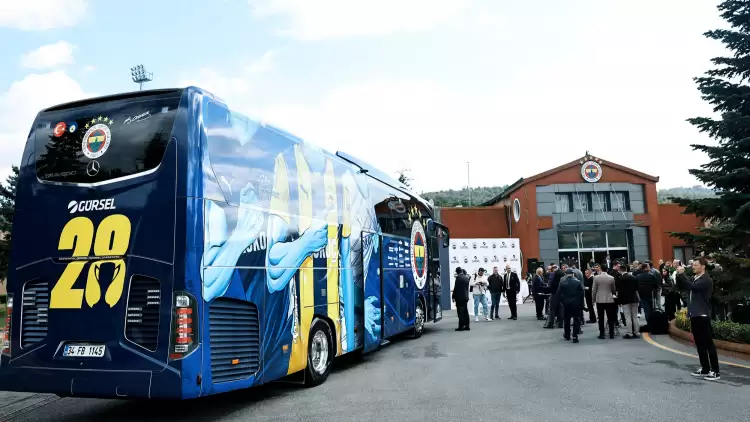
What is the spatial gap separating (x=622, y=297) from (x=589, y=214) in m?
26.6

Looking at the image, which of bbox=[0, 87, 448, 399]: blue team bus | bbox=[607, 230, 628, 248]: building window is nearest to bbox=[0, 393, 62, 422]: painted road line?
bbox=[0, 87, 448, 399]: blue team bus

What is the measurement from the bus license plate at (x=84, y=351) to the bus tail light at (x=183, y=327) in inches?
32.9

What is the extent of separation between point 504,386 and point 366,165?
A: 16.5 feet

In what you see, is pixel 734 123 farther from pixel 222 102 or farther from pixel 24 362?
pixel 24 362

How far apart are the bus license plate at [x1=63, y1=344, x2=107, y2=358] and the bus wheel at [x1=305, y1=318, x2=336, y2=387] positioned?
2.95 metres

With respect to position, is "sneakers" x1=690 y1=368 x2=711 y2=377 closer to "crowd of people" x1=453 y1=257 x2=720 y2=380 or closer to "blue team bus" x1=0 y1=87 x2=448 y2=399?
"crowd of people" x1=453 y1=257 x2=720 y2=380

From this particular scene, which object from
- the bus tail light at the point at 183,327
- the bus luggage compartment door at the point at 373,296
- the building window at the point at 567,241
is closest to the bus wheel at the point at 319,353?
the bus luggage compartment door at the point at 373,296

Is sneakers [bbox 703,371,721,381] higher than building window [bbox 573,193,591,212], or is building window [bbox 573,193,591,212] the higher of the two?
building window [bbox 573,193,591,212]

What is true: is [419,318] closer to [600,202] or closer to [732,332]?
[732,332]

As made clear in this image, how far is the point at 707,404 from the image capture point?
6.86 meters

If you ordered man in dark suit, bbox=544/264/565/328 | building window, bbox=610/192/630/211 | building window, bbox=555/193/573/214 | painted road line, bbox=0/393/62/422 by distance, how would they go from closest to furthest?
painted road line, bbox=0/393/62/422, man in dark suit, bbox=544/264/565/328, building window, bbox=555/193/573/214, building window, bbox=610/192/630/211

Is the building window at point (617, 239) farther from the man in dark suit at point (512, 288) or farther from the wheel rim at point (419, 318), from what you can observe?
the wheel rim at point (419, 318)

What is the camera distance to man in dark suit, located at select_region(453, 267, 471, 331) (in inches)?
642

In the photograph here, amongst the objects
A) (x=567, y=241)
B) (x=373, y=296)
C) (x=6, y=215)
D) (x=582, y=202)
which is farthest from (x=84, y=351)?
(x=582, y=202)
